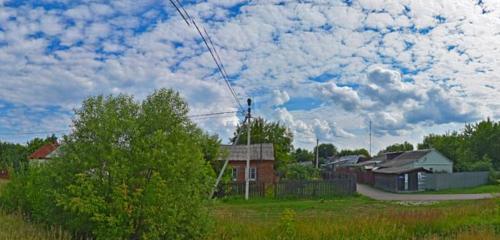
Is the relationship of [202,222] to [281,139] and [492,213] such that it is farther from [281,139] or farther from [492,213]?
[281,139]

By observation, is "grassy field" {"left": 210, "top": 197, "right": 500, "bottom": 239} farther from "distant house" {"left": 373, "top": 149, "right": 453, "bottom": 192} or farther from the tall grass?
"distant house" {"left": 373, "top": 149, "right": 453, "bottom": 192}

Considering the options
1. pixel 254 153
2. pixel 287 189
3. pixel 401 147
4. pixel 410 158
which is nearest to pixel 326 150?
pixel 401 147

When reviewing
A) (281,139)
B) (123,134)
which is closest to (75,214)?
(123,134)

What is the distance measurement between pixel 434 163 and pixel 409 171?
42.0 ft

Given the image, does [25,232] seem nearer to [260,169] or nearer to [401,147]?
[260,169]

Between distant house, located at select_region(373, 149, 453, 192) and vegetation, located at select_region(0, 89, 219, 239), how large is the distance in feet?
117

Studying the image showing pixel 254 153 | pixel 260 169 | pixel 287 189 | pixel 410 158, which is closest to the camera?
pixel 287 189

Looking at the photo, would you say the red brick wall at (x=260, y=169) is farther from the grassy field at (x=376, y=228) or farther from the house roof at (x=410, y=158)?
the house roof at (x=410, y=158)

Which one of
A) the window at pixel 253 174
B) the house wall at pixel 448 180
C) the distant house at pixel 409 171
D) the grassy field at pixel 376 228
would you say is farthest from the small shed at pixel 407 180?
the grassy field at pixel 376 228

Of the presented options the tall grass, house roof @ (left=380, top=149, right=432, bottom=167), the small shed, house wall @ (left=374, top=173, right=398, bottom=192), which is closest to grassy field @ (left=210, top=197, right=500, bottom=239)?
the tall grass

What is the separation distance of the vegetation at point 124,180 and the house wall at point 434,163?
4633cm

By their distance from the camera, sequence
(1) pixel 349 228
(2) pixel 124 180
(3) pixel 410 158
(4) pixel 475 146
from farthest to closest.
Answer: (4) pixel 475 146
(3) pixel 410 158
(1) pixel 349 228
(2) pixel 124 180

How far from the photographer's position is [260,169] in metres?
34.2

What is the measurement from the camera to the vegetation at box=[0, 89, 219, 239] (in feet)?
23.2
